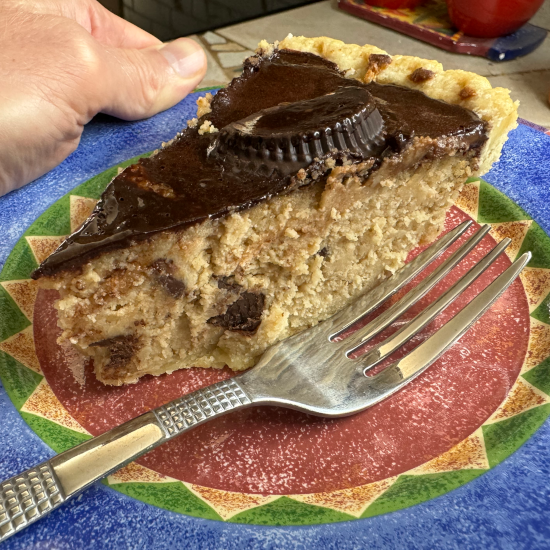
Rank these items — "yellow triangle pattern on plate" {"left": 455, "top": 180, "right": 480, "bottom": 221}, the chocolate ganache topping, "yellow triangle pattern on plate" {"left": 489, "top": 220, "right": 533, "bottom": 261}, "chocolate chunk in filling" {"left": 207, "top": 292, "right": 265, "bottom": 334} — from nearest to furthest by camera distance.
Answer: the chocolate ganache topping → "chocolate chunk in filling" {"left": 207, "top": 292, "right": 265, "bottom": 334} → "yellow triangle pattern on plate" {"left": 489, "top": 220, "right": 533, "bottom": 261} → "yellow triangle pattern on plate" {"left": 455, "top": 180, "right": 480, "bottom": 221}

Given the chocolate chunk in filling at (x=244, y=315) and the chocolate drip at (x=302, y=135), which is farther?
the chocolate chunk in filling at (x=244, y=315)

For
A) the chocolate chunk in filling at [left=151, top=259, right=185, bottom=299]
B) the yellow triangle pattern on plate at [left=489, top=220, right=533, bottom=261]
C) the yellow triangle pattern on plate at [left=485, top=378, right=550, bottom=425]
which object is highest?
the chocolate chunk in filling at [left=151, top=259, right=185, bottom=299]

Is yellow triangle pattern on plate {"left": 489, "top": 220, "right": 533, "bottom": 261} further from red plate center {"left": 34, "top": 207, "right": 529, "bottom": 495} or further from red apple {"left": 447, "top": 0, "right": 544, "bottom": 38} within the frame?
red apple {"left": 447, "top": 0, "right": 544, "bottom": 38}

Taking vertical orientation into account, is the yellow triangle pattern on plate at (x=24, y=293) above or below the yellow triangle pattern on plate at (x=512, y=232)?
below

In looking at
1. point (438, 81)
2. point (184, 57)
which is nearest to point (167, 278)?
point (438, 81)

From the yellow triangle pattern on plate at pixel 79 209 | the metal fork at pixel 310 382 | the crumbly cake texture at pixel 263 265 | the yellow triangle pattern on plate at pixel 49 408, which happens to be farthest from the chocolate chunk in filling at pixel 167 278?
the yellow triangle pattern on plate at pixel 79 209

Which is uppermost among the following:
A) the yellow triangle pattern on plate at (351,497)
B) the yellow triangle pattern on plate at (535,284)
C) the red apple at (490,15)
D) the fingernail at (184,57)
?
the red apple at (490,15)

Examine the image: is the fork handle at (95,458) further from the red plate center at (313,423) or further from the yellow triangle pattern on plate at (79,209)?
the yellow triangle pattern on plate at (79,209)

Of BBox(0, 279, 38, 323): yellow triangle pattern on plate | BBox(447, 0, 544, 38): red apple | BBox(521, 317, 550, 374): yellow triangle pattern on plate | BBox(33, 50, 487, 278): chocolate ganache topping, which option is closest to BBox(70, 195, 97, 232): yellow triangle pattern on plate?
BBox(0, 279, 38, 323): yellow triangle pattern on plate
